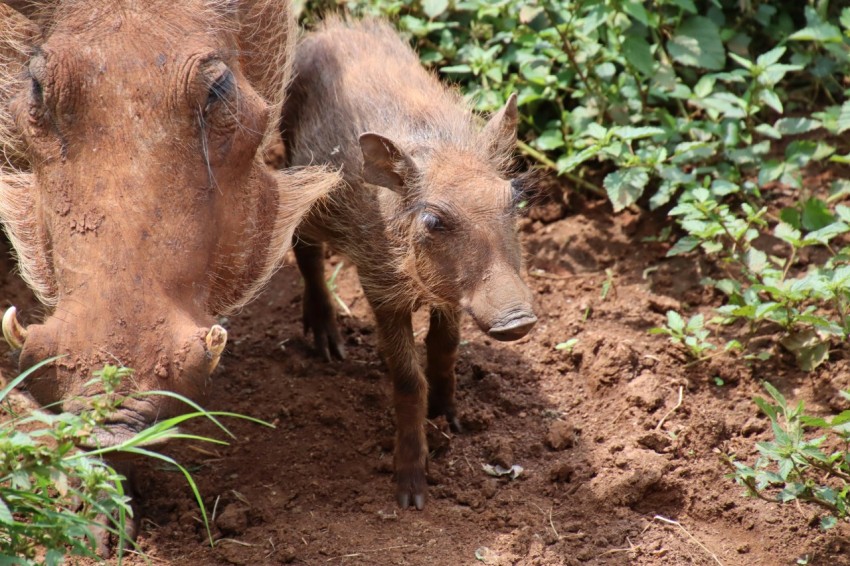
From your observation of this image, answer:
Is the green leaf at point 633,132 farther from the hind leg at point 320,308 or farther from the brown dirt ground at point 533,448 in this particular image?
the hind leg at point 320,308

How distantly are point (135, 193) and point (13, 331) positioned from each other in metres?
0.50

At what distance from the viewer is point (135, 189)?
2.94m

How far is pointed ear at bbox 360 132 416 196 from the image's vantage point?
361 cm

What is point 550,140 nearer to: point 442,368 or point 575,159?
point 575,159

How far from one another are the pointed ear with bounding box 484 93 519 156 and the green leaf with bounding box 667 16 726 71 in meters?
1.24

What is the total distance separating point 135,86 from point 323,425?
164 cm

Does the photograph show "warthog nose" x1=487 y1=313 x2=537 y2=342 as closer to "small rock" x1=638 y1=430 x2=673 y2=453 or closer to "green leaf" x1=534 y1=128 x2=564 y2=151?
"small rock" x1=638 y1=430 x2=673 y2=453

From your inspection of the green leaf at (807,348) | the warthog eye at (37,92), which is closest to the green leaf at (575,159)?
the green leaf at (807,348)

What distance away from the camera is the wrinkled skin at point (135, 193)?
2.74 metres

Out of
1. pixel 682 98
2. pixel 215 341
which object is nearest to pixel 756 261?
pixel 682 98

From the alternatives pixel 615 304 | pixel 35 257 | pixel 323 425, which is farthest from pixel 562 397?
pixel 35 257

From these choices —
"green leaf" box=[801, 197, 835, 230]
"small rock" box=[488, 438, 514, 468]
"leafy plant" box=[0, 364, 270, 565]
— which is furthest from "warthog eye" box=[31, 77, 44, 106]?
"green leaf" box=[801, 197, 835, 230]

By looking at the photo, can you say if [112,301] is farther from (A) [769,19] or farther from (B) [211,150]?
(A) [769,19]

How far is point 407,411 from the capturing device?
12.5ft
